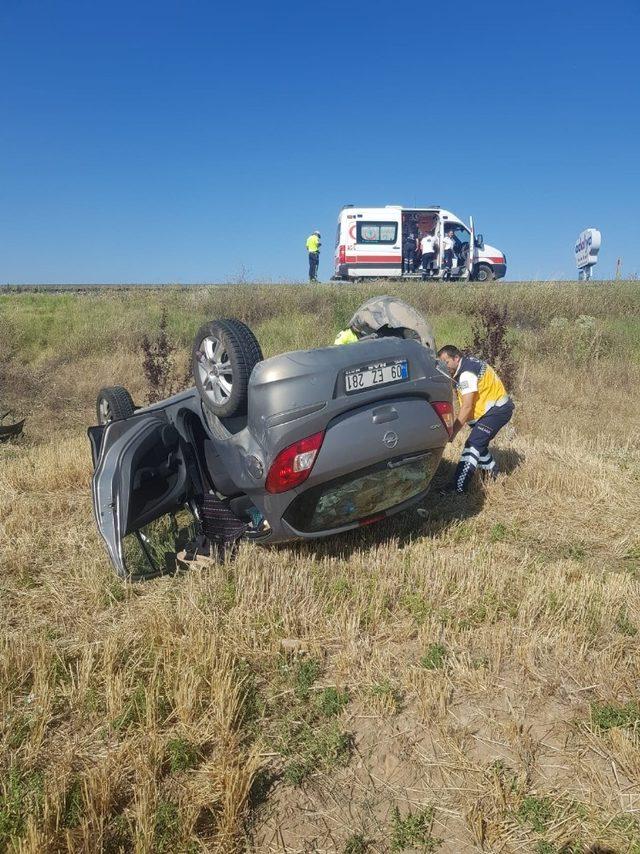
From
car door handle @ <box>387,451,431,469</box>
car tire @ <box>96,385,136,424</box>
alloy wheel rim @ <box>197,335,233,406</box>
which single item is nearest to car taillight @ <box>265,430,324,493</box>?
car door handle @ <box>387,451,431,469</box>

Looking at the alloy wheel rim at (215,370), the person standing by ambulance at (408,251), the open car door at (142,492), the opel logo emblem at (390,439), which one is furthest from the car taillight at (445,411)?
the person standing by ambulance at (408,251)

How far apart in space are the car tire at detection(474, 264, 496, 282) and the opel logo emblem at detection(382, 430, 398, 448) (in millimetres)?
20717

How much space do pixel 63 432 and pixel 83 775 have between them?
7.49 m

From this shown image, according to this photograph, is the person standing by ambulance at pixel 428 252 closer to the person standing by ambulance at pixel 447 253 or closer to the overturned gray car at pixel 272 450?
the person standing by ambulance at pixel 447 253

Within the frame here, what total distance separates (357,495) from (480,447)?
2402 mm

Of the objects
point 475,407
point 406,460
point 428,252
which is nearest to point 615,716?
point 406,460

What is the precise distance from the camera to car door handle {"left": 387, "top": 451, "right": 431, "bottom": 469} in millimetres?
3486

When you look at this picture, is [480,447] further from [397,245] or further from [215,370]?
[397,245]

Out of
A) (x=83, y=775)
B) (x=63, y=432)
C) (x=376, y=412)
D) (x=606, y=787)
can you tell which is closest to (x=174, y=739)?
(x=83, y=775)

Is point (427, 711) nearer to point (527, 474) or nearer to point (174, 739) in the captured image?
point (174, 739)

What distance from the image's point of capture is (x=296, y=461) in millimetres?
3189

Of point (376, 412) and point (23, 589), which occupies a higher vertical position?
point (376, 412)

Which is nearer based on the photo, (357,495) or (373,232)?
(357,495)

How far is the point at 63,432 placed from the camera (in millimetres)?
9016
